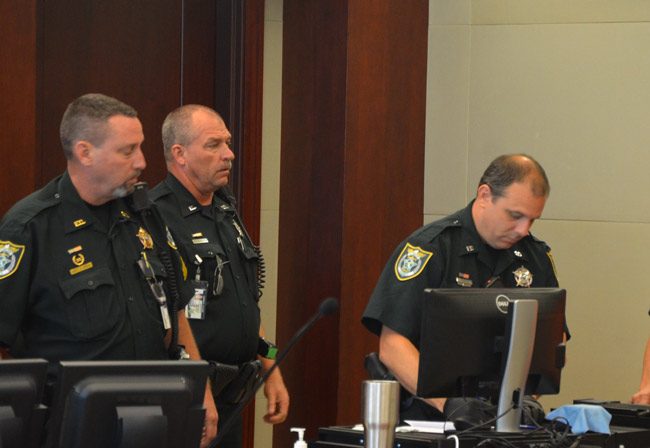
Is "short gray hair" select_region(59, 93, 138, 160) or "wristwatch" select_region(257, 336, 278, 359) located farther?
"wristwatch" select_region(257, 336, 278, 359)

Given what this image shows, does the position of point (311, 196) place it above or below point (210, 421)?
above

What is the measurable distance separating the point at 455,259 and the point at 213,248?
77 cm

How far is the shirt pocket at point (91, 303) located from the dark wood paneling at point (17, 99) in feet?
2.48

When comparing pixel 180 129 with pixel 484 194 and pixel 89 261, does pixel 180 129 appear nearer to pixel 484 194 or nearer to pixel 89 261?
pixel 89 261

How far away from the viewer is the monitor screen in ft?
9.59

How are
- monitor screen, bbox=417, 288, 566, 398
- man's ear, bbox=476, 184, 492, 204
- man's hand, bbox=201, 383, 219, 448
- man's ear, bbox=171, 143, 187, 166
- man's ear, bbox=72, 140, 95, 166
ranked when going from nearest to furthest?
monitor screen, bbox=417, 288, 566, 398 < man's ear, bbox=72, 140, 95, 166 < man's hand, bbox=201, 383, 219, 448 < man's ear, bbox=476, 184, 492, 204 < man's ear, bbox=171, 143, 187, 166

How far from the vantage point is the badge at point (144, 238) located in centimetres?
339

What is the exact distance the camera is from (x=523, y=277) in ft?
12.5

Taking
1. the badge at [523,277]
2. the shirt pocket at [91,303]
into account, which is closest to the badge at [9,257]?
the shirt pocket at [91,303]

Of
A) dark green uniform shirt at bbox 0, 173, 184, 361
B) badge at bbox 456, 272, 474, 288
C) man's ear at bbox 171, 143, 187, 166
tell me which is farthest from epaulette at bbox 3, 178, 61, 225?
badge at bbox 456, 272, 474, 288

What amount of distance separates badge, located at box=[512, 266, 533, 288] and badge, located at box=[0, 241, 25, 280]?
1531 mm

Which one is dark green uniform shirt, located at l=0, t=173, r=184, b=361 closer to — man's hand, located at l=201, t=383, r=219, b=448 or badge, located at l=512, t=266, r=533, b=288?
man's hand, located at l=201, t=383, r=219, b=448

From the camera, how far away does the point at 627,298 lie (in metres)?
5.30

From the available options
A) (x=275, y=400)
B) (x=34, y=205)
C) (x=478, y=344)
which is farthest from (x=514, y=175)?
(x=34, y=205)
